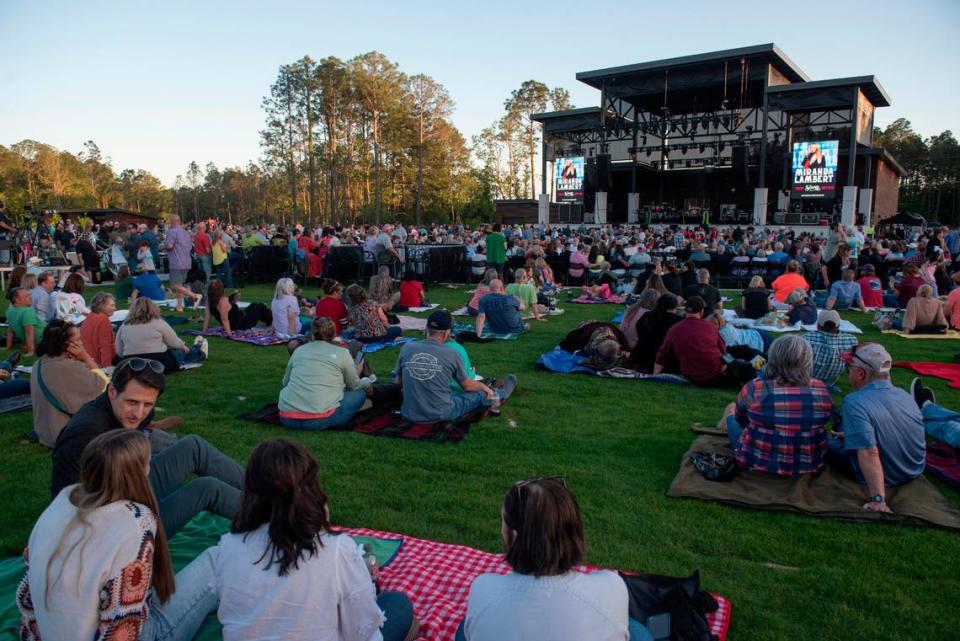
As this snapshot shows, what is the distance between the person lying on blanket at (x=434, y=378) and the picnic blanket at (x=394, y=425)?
81mm

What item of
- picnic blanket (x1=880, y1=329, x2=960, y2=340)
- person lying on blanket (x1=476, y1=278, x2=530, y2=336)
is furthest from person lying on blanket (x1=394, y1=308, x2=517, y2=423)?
picnic blanket (x1=880, y1=329, x2=960, y2=340)

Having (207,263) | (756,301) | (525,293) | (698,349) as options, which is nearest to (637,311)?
(698,349)

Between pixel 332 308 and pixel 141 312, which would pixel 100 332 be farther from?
pixel 332 308

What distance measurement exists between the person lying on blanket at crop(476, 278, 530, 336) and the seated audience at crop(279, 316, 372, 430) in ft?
14.3

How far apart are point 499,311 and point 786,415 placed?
19.6 ft

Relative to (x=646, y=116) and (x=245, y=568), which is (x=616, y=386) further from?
(x=646, y=116)

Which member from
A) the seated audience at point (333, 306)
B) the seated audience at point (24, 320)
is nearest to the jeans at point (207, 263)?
the seated audience at point (24, 320)

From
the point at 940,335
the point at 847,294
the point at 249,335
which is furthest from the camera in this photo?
the point at 847,294

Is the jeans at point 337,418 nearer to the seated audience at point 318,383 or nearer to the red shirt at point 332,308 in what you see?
the seated audience at point 318,383

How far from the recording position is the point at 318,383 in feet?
17.9

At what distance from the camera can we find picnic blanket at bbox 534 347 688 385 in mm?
7344

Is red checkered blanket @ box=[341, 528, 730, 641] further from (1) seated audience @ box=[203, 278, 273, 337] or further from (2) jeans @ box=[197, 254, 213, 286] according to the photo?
(2) jeans @ box=[197, 254, 213, 286]

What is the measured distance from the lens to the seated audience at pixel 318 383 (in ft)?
17.7

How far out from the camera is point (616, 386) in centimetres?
724
